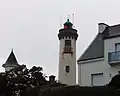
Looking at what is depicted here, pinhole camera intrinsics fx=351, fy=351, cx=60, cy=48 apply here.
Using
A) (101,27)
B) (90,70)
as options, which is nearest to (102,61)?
(90,70)

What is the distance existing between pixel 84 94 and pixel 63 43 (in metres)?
31.4

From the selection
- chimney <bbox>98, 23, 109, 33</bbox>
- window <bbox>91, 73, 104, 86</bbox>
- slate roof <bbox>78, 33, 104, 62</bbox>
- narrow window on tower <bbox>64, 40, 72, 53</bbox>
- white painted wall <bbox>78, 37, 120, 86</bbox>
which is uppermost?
chimney <bbox>98, 23, 109, 33</bbox>

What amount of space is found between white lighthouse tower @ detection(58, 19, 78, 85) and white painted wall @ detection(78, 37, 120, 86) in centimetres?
1197

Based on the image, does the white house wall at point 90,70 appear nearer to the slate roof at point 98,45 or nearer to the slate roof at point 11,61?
the slate roof at point 98,45

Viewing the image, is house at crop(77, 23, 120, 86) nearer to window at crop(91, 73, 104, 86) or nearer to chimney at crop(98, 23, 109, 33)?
window at crop(91, 73, 104, 86)

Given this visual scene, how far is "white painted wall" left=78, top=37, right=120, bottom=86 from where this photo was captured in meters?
35.2

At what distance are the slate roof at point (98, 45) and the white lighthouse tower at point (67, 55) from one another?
10.4 metres

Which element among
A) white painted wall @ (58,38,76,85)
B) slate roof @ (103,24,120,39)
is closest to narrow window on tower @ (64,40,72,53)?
white painted wall @ (58,38,76,85)

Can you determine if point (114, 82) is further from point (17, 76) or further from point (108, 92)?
point (17, 76)

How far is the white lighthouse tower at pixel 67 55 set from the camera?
50.0 meters

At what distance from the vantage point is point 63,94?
66.2 ft

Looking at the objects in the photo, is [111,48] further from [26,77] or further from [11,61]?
[11,61]

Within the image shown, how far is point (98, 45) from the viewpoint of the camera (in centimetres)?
3944

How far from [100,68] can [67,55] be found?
14.8 m
